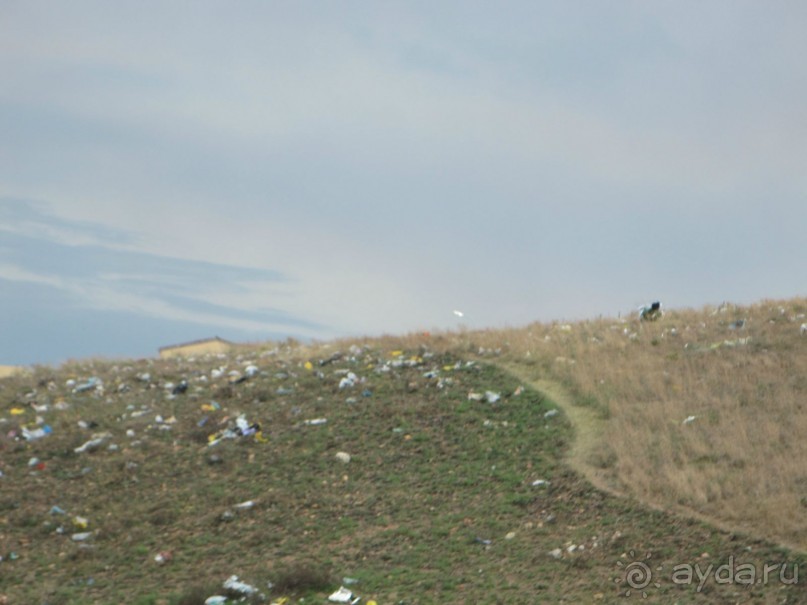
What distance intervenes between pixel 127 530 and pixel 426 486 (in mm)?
3490

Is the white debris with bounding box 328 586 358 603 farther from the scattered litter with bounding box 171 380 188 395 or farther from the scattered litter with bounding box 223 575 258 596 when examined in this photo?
the scattered litter with bounding box 171 380 188 395

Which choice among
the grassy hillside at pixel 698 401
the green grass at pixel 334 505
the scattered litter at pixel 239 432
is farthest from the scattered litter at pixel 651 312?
the scattered litter at pixel 239 432

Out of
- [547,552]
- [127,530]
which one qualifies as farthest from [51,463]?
[547,552]

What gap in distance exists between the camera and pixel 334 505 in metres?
11.3

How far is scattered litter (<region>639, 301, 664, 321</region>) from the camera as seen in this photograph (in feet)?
60.8

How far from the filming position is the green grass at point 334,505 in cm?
944

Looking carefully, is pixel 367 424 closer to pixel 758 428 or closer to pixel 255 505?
pixel 255 505

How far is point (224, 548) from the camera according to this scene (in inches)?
405

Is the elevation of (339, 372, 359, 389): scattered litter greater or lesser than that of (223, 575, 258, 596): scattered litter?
greater

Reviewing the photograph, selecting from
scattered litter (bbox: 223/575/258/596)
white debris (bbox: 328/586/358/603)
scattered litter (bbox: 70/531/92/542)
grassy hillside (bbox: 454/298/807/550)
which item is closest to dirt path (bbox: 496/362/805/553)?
grassy hillside (bbox: 454/298/807/550)

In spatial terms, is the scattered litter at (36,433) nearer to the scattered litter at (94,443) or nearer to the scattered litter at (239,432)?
the scattered litter at (94,443)

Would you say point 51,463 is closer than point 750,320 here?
Yes

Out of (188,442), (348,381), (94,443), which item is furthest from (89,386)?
(348,381)

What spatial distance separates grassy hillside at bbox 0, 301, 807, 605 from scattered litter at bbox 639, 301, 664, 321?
113 cm
